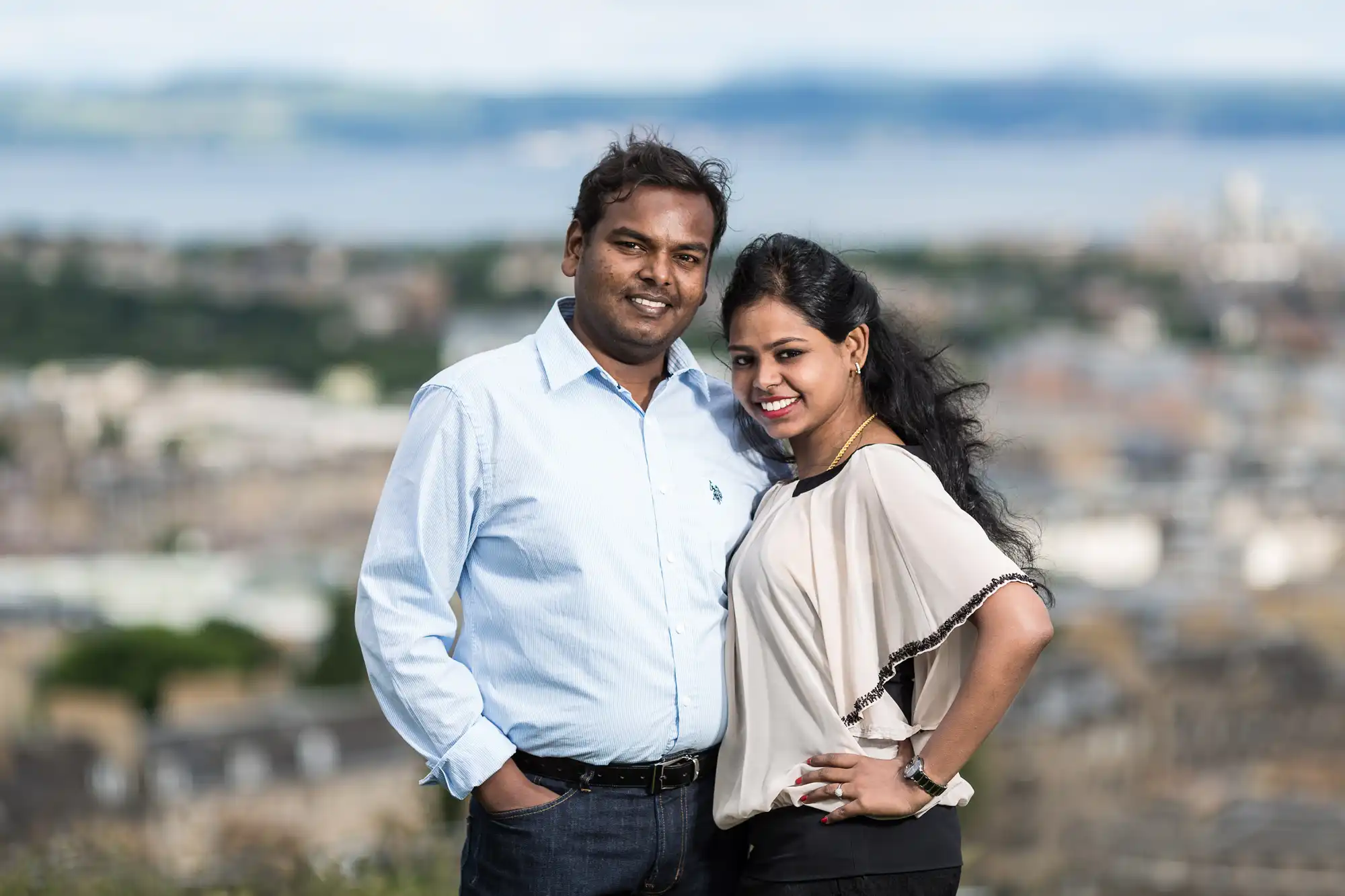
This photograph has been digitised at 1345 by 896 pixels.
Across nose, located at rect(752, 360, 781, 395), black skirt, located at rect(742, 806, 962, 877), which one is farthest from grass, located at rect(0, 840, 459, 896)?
nose, located at rect(752, 360, 781, 395)

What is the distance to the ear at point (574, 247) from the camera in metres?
1.53

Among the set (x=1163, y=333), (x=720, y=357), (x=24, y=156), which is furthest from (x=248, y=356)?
(x=720, y=357)

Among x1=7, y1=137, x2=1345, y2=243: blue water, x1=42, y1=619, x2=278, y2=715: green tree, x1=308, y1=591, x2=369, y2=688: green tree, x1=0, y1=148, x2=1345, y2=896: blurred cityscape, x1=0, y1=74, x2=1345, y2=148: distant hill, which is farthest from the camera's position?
x1=0, y1=74, x2=1345, y2=148: distant hill

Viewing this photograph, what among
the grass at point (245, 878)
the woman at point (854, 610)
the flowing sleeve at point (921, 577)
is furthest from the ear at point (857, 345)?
the grass at point (245, 878)

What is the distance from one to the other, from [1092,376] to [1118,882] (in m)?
39.5

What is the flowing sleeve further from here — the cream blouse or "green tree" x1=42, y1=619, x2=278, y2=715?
"green tree" x1=42, y1=619, x2=278, y2=715

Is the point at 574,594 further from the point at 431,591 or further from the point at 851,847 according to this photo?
the point at 851,847

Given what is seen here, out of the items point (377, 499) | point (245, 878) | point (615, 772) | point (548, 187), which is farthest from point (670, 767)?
point (548, 187)

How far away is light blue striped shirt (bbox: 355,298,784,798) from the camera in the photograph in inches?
56.4

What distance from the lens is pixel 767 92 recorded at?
82500mm

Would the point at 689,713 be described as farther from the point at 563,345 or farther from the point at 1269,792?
the point at 1269,792

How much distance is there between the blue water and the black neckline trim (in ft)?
221

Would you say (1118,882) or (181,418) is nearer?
(1118,882)

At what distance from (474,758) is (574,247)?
0.46 meters
